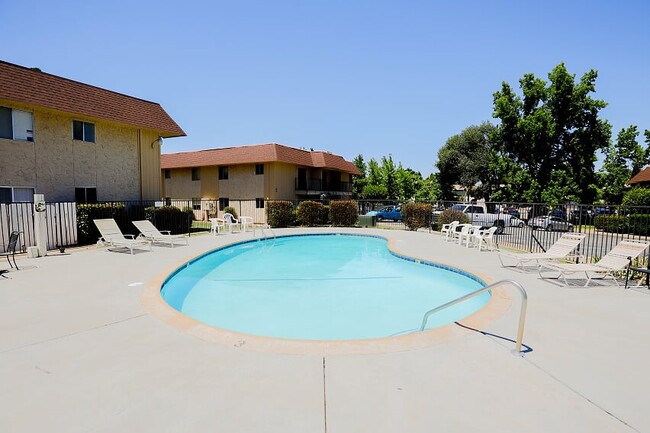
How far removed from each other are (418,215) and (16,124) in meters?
19.5

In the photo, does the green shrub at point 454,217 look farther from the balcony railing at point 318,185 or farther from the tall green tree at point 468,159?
the tall green tree at point 468,159

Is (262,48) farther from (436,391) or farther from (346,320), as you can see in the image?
(436,391)

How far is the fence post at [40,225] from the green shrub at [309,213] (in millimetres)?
13235

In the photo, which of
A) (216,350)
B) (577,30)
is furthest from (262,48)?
(216,350)

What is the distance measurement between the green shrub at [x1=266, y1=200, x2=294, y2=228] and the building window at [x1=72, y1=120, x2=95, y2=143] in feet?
31.5

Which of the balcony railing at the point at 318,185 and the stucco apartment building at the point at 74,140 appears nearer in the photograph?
the stucco apartment building at the point at 74,140

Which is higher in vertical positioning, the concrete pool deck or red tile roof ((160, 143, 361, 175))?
red tile roof ((160, 143, 361, 175))

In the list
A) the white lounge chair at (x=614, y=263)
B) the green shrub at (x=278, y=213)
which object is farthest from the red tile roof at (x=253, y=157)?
the white lounge chair at (x=614, y=263)

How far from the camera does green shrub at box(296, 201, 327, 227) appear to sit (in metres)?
21.3

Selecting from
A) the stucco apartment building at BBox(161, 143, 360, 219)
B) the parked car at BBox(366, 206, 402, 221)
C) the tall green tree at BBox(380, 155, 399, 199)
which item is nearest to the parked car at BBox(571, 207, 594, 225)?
the parked car at BBox(366, 206, 402, 221)

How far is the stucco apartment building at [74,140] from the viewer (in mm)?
12977

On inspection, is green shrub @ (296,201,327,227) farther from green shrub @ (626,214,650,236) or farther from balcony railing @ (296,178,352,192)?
green shrub @ (626,214,650,236)

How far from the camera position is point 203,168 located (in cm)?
3150

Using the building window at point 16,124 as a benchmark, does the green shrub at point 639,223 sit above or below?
below
